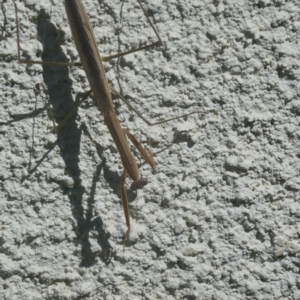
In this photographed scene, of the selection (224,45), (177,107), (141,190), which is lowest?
(141,190)

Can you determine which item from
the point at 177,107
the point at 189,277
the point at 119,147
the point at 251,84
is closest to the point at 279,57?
the point at 251,84

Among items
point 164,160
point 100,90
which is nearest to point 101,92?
point 100,90

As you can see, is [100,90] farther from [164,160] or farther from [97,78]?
[164,160]

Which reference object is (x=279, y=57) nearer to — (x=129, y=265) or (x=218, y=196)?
(x=218, y=196)
